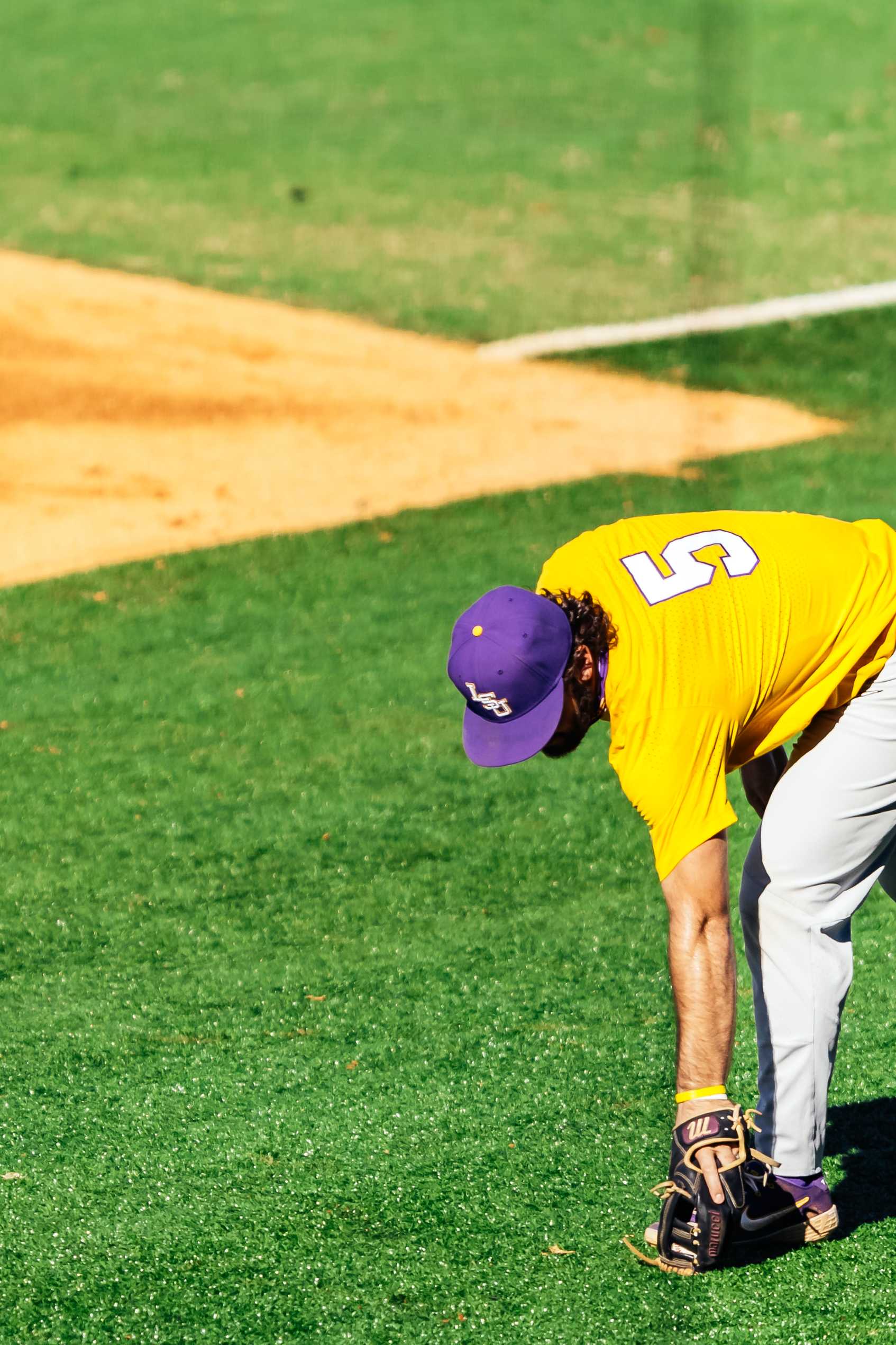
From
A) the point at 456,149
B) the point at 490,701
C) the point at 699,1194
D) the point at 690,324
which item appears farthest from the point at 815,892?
the point at 456,149

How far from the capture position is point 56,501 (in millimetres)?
10133

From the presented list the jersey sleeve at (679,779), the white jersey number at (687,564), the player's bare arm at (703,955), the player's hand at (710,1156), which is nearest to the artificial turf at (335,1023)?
the player's hand at (710,1156)

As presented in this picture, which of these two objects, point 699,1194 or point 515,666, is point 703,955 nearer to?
point 699,1194

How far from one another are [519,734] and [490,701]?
3.8 inches

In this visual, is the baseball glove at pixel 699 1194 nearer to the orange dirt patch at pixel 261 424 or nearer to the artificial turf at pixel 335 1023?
the artificial turf at pixel 335 1023

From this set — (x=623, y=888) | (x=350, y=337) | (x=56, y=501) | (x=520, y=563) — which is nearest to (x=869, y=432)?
(x=520, y=563)

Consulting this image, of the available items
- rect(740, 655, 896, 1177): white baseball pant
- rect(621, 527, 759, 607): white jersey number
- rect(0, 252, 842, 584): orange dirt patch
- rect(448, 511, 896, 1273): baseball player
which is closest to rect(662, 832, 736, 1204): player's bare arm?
rect(448, 511, 896, 1273): baseball player

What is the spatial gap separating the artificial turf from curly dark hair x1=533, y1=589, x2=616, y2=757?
1237 millimetres

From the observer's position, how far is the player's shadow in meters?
4.07

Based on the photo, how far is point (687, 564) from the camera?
12.2 ft

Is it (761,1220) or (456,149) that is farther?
(456,149)

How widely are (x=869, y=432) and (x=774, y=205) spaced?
22.9ft

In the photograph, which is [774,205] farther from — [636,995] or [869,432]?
[636,995]

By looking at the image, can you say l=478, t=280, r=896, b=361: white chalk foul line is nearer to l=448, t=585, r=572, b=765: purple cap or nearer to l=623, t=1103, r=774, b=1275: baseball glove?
l=448, t=585, r=572, b=765: purple cap
